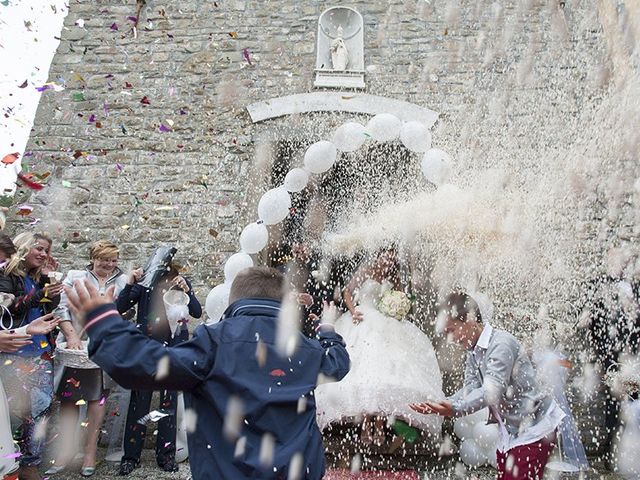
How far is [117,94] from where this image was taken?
21.6ft

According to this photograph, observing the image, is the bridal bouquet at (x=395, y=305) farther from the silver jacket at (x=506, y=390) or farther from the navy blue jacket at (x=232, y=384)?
the navy blue jacket at (x=232, y=384)

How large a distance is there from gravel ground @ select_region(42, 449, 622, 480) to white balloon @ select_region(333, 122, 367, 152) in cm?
278

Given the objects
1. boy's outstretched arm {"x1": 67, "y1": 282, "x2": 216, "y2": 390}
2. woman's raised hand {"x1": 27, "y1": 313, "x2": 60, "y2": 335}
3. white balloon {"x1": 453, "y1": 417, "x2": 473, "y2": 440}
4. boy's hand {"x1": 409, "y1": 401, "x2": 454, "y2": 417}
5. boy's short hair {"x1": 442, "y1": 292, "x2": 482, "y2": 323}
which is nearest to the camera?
boy's outstretched arm {"x1": 67, "y1": 282, "x2": 216, "y2": 390}

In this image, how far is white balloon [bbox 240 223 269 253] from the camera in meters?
4.80

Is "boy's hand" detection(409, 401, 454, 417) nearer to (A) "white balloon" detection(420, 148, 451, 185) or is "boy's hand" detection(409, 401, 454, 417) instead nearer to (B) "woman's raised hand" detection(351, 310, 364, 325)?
(B) "woman's raised hand" detection(351, 310, 364, 325)

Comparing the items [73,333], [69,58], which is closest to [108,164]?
[69,58]

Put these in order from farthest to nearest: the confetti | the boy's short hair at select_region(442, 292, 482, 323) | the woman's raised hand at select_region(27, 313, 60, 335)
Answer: the confetti
the woman's raised hand at select_region(27, 313, 60, 335)
the boy's short hair at select_region(442, 292, 482, 323)

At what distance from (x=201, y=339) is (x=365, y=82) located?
518cm

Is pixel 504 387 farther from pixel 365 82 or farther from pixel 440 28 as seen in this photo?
pixel 440 28

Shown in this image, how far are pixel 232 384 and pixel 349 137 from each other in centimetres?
336

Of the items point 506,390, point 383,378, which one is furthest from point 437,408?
point 383,378

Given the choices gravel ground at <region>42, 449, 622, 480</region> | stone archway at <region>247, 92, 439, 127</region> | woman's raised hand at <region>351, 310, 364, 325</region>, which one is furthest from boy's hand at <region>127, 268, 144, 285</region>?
stone archway at <region>247, 92, 439, 127</region>

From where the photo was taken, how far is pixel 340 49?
658 centimetres

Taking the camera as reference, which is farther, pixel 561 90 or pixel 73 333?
pixel 561 90
